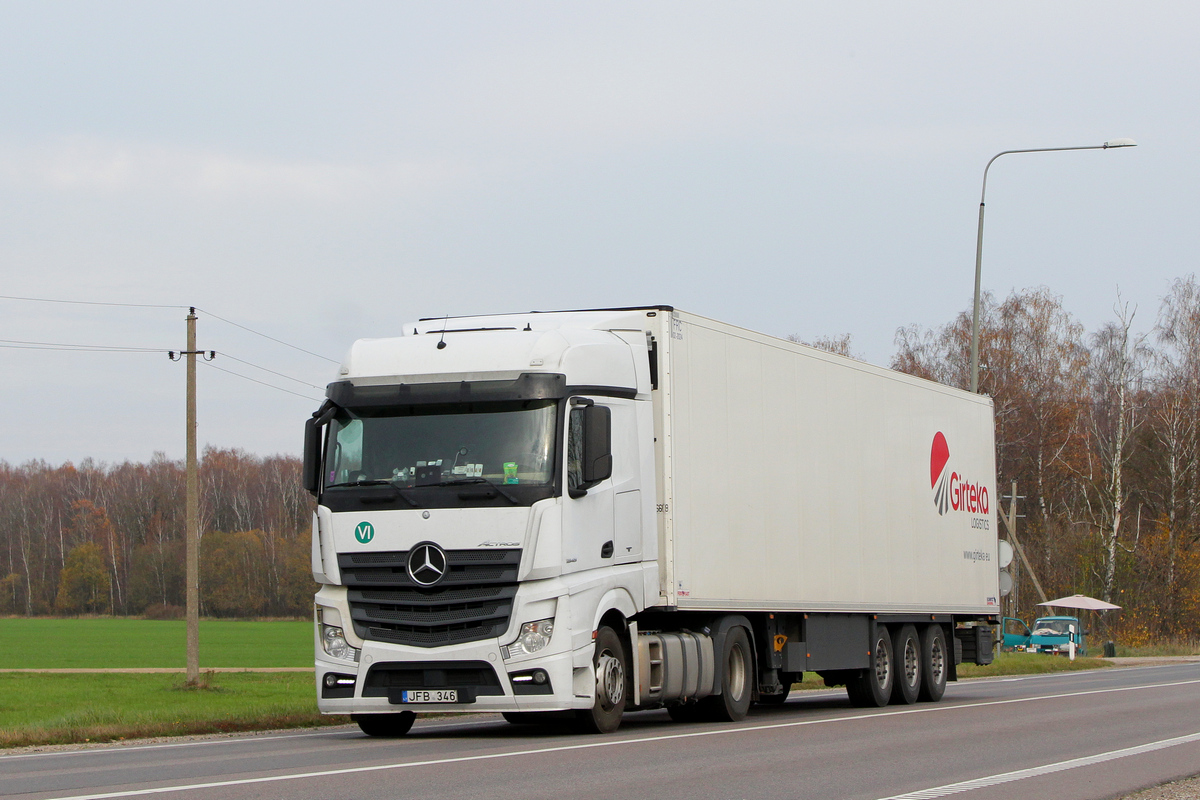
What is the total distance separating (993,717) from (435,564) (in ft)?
23.7

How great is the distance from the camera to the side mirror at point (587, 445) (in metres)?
12.8

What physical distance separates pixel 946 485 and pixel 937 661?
251 cm

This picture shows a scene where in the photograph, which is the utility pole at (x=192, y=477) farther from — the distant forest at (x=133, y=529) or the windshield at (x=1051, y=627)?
the distant forest at (x=133, y=529)

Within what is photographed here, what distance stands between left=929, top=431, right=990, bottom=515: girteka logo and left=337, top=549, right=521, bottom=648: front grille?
9.59 m

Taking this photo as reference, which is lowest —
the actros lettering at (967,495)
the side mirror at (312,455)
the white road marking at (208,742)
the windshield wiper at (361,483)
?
the white road marking at (208,742)

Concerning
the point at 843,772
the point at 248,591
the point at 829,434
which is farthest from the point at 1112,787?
the point at 248,591

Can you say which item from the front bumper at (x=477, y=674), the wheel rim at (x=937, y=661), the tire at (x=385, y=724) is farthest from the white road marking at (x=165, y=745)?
the wheel rim at (x=937, y=661)

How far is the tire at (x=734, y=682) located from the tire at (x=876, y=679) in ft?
10.3

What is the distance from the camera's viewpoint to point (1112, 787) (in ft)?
32.2

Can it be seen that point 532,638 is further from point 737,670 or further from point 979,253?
point 979,253

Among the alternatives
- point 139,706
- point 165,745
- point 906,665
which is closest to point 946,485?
point 906,665

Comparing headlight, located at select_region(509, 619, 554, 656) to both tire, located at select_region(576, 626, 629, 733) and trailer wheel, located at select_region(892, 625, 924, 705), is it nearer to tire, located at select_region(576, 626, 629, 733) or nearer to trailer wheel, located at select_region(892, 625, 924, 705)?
tire, located at select_region(576, 626, 629, 733)

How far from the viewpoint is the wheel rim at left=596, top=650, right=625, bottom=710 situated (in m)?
13.2

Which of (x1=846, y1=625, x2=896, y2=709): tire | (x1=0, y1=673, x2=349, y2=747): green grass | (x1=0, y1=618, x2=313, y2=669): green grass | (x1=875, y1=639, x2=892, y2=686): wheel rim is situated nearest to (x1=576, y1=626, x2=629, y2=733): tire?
(x1=0, y1=673, x2=349, y2=747): green grass
